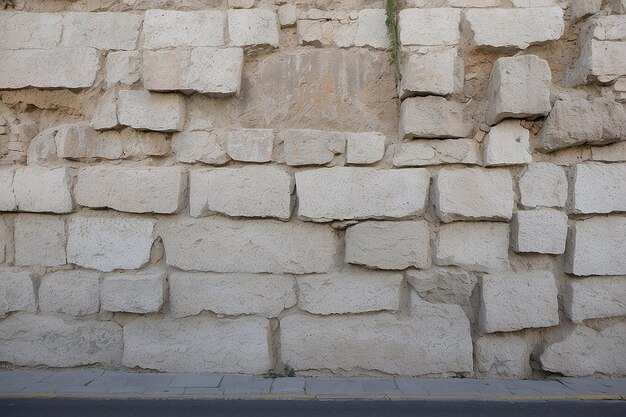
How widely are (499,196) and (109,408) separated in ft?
11.8

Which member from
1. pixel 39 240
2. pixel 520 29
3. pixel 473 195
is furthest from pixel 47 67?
pixel 520 29

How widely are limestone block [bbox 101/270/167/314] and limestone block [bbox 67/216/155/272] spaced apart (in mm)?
138

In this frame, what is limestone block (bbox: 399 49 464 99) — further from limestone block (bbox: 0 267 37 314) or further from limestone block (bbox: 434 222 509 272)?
limestone block (bbox: 0 267 37 314)

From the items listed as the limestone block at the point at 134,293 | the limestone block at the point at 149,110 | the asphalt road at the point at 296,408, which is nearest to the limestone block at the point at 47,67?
the limestone block at the point at 149,110

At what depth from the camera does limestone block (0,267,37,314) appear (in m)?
4.13

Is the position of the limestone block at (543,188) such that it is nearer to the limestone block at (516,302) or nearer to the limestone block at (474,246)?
the limestone block at (474,246)

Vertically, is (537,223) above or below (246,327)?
above

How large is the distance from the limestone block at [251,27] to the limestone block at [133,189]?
4.47ft

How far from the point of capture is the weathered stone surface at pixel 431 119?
4008mm

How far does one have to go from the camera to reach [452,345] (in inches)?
154

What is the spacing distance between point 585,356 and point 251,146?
3.51 meters

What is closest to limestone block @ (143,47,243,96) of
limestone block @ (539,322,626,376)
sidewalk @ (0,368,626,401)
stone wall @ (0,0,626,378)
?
stone wall @ (0,0,626,378)

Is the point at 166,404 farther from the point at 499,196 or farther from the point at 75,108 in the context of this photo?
the point at 499,196

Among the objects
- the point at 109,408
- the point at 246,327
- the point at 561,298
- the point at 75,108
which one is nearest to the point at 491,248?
the point at 561,298
